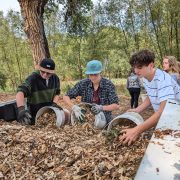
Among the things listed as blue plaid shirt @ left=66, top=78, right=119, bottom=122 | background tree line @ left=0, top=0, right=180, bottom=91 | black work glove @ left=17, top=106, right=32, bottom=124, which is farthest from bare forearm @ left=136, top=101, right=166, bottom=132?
background tree line @ left=0, top=0, right=180, bottom=91

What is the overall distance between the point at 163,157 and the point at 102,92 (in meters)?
2.43

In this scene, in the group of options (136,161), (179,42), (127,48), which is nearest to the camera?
(136,161)

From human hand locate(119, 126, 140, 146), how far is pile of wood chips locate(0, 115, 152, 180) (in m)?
0.04

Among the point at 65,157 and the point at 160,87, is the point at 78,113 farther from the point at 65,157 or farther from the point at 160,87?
the point at 65,157

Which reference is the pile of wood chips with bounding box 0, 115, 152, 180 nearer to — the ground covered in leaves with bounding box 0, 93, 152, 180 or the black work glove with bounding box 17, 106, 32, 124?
the ground covered in leaves with bounding box 0, 93, 152, 180

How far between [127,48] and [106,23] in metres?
3.37

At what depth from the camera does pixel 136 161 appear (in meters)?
2.20

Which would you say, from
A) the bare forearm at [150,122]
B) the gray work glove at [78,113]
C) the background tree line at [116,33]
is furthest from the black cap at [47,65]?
the background tree line at [116,33]

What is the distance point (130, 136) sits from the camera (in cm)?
238

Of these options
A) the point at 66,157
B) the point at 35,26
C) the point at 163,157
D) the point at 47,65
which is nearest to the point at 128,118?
the point at 66,157

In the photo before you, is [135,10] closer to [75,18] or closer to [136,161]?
[75,18]

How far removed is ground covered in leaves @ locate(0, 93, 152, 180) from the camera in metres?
2.14

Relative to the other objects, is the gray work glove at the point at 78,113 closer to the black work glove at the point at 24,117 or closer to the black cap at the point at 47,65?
the black work glove at the point at 24,117

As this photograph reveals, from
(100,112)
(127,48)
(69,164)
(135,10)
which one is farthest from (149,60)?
(127,48)
